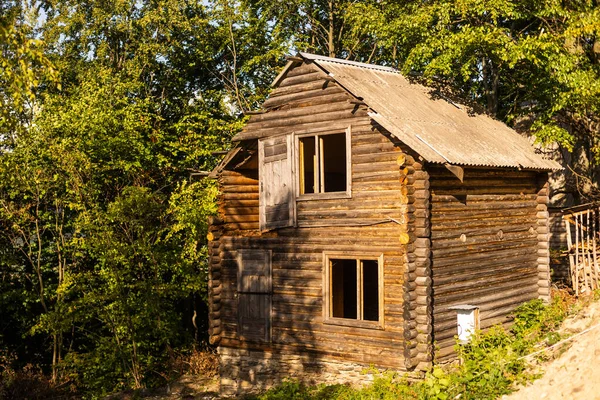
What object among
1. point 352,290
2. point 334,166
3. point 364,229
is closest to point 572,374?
point 364,229

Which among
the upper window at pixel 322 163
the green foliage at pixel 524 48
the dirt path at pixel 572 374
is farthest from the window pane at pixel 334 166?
the dirt path at pixel 572 374

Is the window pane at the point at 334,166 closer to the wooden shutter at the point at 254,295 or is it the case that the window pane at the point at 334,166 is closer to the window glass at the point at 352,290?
the window glass at the point at 352,290

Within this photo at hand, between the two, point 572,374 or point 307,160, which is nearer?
point 572,374

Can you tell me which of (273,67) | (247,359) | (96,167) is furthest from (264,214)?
(273,67)

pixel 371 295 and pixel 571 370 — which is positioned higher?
pixel 371 295

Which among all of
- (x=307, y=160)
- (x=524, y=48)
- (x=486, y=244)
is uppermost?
(x=524, y=48)

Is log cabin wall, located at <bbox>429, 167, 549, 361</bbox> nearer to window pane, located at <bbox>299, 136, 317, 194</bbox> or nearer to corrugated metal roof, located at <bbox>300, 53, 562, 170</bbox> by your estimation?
corrugated metal roof, located at <bbox>300, 53, 562, 170</bbox>

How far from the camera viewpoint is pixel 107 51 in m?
31.2

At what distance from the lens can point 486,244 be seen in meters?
17.4

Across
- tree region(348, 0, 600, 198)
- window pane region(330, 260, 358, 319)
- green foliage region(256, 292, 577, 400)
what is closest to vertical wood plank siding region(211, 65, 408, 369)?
green foliage region(256, 292, 577, 400)

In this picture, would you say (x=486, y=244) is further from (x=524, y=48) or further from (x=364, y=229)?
(x=524, y=48)

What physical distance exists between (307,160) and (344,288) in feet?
15.3

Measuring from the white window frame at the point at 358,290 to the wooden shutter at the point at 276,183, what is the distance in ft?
4.58

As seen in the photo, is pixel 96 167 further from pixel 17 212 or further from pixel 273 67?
pixel 273 67
